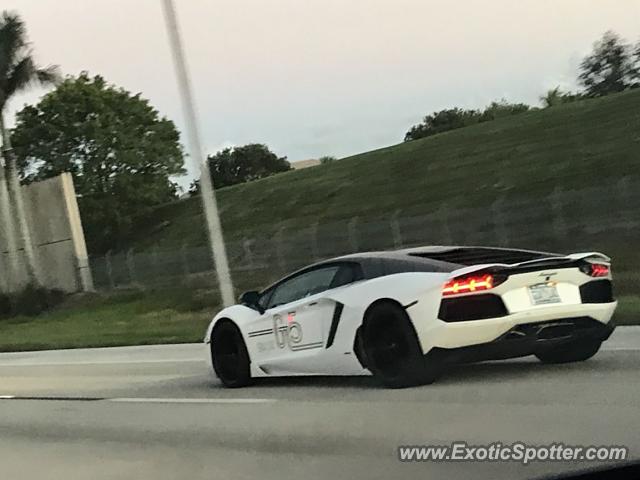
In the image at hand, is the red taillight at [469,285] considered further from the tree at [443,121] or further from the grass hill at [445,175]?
the tree at [443,121]

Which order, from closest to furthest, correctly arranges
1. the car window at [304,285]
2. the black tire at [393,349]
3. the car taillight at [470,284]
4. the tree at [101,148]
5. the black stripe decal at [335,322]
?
the car taillight at [470,284] → the black tire at [393,349] → the black stripe decal at [335,322] → the car window at [304,285] → the tree at [101,148]

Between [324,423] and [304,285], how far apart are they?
7.80 ft

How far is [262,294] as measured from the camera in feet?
36.7

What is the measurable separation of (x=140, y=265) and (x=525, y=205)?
1921 cm

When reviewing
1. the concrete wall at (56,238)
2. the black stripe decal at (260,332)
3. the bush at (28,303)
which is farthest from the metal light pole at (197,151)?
the concrete wall at (56,238)

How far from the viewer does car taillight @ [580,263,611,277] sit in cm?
922

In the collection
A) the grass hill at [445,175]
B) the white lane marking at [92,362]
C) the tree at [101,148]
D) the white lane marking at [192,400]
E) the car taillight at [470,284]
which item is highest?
the tree at [101,148]

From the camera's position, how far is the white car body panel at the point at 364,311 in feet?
28.7

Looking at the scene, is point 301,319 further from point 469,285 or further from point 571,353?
point 571,353

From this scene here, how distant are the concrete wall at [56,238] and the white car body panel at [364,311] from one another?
34255 mm

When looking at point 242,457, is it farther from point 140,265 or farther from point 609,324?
point 140,265

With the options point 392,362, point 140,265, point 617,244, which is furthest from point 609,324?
point 140,265

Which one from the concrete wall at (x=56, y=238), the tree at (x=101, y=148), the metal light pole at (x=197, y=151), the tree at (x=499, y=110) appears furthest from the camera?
the tree at (x=499, y=110)

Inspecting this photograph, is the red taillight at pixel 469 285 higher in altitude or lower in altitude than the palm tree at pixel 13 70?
lower
